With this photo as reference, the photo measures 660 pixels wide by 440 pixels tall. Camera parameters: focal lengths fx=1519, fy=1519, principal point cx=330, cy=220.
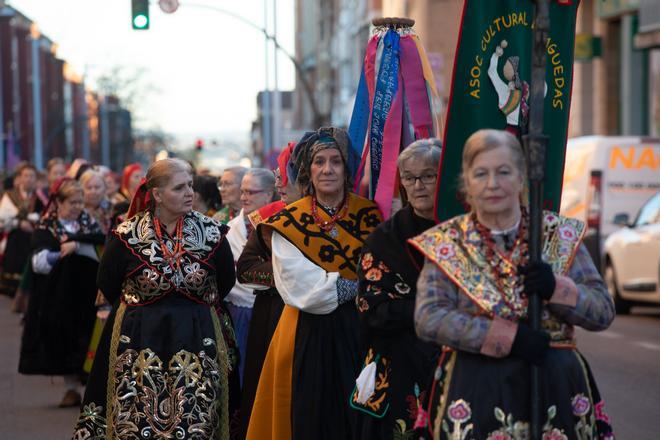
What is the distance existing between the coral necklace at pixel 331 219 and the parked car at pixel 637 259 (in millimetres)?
11605

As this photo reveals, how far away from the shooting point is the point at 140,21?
27.3 meters

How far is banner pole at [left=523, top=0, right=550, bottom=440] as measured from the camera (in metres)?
4.78

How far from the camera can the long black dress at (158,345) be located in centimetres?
758

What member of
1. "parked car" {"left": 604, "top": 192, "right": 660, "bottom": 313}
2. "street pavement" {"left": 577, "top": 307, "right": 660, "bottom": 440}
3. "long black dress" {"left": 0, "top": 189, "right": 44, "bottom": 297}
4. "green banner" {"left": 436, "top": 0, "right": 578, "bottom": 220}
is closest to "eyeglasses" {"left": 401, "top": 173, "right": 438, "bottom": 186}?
"green banner" {"left": 436, "top": 0, "right": 578, "bottom": 220}

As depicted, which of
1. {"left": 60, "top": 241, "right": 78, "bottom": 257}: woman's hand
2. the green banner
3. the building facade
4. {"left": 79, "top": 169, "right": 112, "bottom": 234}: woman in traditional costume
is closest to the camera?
the green banner

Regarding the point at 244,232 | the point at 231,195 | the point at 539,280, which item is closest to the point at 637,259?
the point at 231,195

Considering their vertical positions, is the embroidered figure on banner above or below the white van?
above

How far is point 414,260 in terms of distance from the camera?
600cm

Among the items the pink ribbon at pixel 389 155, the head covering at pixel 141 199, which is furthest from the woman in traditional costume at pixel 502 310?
the head covering at pixel 141 199

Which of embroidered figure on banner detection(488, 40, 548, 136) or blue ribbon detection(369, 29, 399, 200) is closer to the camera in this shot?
embroidered figure on banner detection(488, 40, 548, 136)

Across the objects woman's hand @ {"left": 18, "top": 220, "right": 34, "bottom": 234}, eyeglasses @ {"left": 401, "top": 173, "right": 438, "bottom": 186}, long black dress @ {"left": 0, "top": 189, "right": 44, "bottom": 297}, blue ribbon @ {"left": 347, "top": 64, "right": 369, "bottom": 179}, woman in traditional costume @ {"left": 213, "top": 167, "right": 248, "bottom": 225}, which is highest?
blue ribbon @ {"left": 347, "top": 64, "right": 369, "bottom": 179}

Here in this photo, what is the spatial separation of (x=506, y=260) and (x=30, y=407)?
825 centimetres

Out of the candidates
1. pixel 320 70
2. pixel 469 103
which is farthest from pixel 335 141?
pixel 320 70

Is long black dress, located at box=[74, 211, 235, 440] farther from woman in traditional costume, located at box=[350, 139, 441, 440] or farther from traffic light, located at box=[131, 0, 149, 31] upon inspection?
traffic light, located at box=[131, 0, 149, 31]
